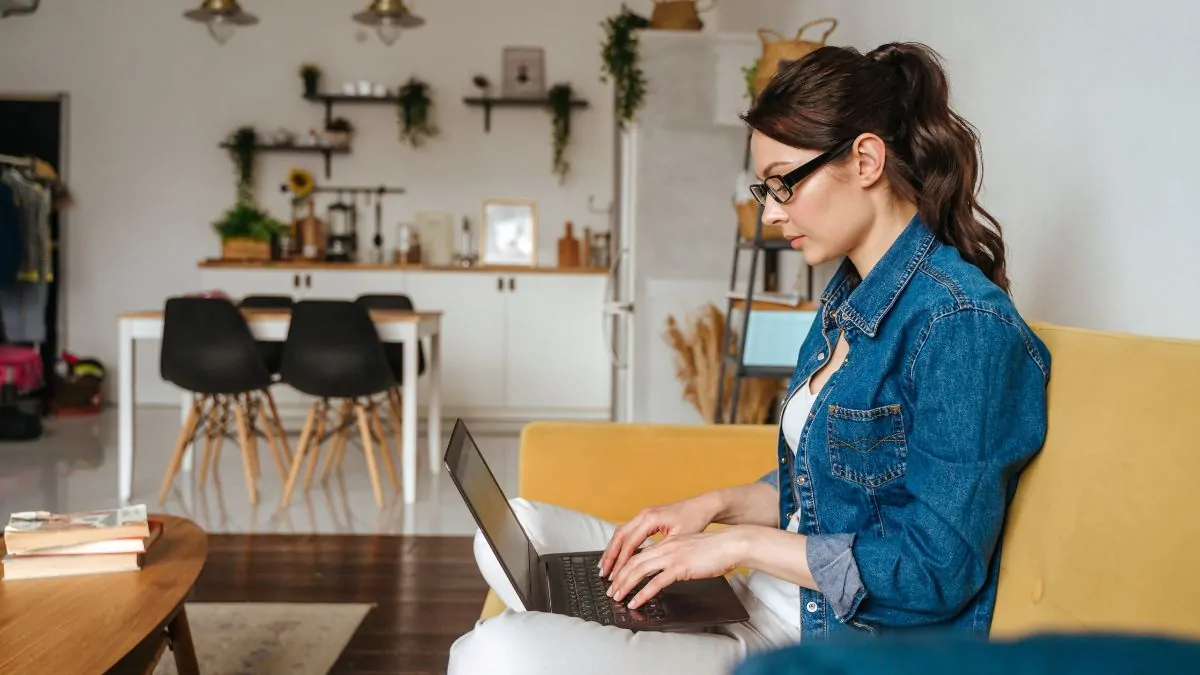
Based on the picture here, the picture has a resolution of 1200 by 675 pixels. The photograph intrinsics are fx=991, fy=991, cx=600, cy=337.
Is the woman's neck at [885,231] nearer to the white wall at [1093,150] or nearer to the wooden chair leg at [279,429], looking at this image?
the white wall at [1093,150]

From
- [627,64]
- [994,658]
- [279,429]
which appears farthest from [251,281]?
[994,658]

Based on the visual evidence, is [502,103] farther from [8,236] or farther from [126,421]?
[126,421]

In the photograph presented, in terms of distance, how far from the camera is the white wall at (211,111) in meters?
6.75

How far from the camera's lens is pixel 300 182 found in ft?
21.9

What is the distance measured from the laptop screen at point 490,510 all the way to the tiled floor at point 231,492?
2.08m

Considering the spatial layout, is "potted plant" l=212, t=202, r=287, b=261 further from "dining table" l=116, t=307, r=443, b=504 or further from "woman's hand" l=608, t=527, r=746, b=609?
"woman's hand" l=608, t=527, r=746, b=609

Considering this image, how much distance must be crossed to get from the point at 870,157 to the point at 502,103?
5.82 meters

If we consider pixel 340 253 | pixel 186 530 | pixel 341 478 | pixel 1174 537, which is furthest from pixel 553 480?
pixel 340 253

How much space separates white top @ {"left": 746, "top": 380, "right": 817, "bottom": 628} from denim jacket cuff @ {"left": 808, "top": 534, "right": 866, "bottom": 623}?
151 millimetres

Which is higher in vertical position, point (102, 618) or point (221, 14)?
point (221, 14)

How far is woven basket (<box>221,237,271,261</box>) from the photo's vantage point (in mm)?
6328

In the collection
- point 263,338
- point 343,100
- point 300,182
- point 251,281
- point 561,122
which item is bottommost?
point 263,338

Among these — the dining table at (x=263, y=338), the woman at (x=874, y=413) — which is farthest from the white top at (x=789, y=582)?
the dining table at (x=263, y=338)

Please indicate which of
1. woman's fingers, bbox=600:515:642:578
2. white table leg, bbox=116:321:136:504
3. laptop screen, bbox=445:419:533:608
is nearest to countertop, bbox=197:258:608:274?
white table leg, bbox=116:321:136:504
